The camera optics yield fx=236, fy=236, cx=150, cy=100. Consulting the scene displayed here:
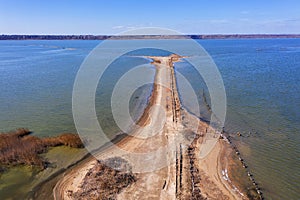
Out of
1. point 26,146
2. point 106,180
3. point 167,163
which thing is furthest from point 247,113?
point 26,146

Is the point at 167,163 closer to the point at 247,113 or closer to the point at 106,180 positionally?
the point at 106,180

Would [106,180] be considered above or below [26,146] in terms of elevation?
above

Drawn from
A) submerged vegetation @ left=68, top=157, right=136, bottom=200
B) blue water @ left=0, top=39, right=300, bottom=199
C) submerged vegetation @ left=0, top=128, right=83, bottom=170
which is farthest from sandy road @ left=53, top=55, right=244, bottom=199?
submerged vegetation @ left=0, top=128, right=83, bottom=170

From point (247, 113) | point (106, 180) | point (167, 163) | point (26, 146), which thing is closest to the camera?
point (106, 180)

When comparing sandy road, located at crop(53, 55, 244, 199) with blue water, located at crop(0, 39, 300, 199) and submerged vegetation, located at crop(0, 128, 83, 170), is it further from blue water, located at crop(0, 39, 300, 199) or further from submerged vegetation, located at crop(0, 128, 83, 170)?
submerged vegetation, located at crop(0, 128, 83, 170)

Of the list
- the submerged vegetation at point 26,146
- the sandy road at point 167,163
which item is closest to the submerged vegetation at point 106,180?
the sandy road at point 167,163

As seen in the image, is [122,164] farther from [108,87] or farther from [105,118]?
[108,87]

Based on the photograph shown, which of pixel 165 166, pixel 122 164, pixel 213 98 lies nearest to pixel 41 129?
pixel 122 164
